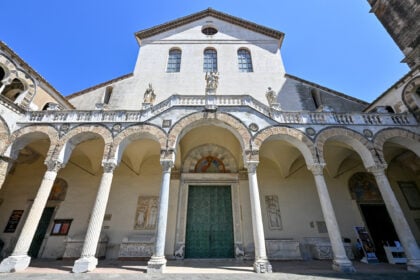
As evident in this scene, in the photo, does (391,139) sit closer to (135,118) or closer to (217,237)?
(217,237)

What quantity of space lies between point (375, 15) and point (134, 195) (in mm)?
17147

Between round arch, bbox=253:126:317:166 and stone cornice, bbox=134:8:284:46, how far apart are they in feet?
36.9

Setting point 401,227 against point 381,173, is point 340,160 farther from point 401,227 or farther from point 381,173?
point 401,227

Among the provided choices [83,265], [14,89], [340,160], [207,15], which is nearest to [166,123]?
[83,265]

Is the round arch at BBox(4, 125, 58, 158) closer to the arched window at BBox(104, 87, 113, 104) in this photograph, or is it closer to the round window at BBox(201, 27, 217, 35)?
the arched window at BBox(104, 87, 113, 104)

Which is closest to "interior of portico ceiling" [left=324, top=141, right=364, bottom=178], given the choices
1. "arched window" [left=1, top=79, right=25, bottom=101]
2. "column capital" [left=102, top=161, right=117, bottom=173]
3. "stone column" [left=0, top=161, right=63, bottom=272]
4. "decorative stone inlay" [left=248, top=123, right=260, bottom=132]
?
"decorative stone inlay" [left=248, top=123, right=260, bottom=132]

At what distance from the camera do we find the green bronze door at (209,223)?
8.95m

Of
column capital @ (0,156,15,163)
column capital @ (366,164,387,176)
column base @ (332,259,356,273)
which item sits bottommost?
column base @ (332,259,356,273)

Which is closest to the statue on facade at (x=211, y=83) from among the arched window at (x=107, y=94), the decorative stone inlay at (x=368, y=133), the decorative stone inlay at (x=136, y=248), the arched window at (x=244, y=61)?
the arched window at (x=244, y=61)

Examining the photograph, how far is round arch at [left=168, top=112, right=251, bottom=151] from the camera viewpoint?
306 inches

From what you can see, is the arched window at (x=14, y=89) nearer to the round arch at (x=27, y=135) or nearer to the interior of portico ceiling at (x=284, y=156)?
the round arch at (x=27, y=135)

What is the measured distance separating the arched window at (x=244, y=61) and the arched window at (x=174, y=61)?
14.9ft

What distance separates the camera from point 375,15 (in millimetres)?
11750

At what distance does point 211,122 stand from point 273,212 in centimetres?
567
